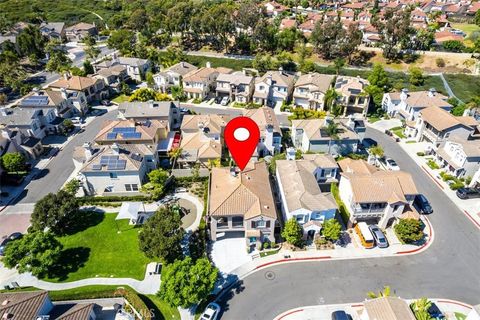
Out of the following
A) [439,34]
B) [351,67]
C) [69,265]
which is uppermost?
[439,34]

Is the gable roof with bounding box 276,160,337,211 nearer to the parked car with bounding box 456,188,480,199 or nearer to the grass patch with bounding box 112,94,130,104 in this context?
the parked car with bounding box 456,188,480,199

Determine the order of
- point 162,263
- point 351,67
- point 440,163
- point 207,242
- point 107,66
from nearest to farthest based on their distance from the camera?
1. point 162,263
2. point 207,242
3. point 440,163
4. point 107,66
5. point 351,67

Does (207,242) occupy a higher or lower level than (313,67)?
lower

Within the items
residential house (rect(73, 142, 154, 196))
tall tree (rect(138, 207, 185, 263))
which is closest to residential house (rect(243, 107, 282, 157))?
residential house (rect(73, 142, 154, 196))

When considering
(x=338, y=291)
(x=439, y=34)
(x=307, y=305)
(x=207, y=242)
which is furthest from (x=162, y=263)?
(x=439, y=34)

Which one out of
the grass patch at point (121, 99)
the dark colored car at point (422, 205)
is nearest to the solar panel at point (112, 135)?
the grass patch at point (121, 99)

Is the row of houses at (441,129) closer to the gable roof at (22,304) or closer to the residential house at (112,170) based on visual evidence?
the residential house at (112,170)

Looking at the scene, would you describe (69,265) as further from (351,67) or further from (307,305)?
(351,67)
